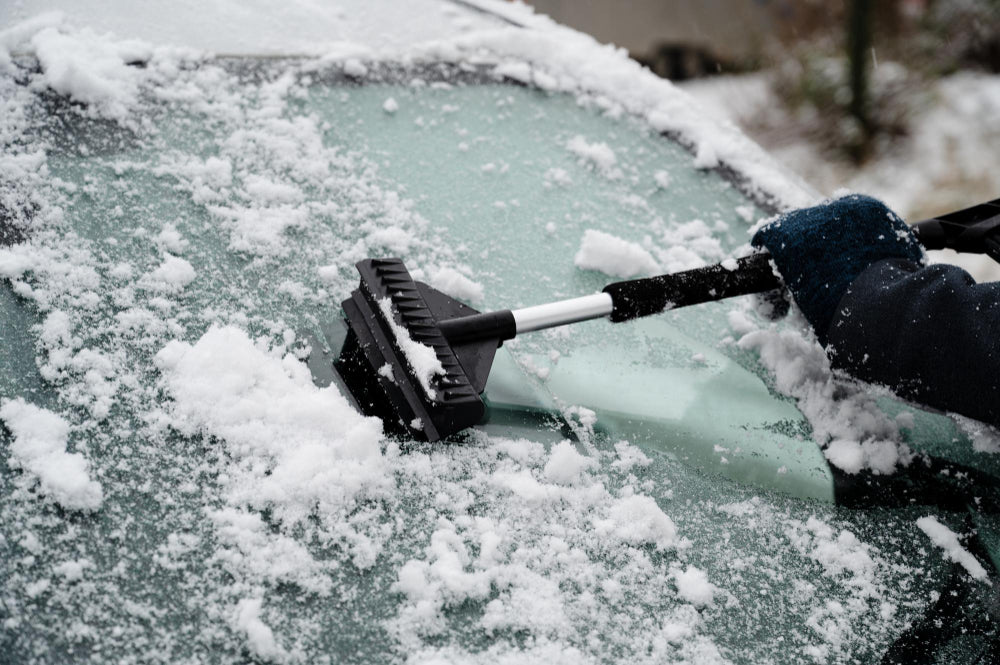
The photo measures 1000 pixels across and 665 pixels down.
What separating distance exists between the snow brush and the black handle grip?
2 cm

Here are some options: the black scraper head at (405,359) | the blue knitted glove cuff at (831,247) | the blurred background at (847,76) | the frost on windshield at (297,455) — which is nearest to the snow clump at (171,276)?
the frost on windshield at (297,455)

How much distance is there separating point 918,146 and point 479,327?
4999mm

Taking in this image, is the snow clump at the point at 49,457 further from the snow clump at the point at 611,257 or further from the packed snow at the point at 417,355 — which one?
the snow clump at the point at 611,257

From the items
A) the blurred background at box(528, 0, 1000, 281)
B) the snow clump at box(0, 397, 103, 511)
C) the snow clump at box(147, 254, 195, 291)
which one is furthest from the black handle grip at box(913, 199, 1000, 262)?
the blurred background at box(528, 0, 1000, 281)

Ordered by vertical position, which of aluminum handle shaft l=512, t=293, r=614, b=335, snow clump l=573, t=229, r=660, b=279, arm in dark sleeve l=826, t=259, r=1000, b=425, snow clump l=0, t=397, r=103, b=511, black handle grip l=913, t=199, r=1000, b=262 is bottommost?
snow clump l=0, t=397, r=103, b=511

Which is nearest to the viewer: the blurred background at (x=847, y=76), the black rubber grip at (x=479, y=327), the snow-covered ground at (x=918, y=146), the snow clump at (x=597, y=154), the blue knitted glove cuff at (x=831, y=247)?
the black rubber grip at (x=479, y=327)

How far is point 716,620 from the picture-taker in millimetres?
1023

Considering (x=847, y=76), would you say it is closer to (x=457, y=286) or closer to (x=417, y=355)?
(x=457, y=286)

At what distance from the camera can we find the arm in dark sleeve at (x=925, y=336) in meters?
1.20

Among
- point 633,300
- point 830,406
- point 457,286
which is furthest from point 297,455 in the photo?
point 830,406

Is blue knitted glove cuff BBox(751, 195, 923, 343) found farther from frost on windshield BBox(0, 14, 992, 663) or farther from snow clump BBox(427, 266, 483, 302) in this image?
snow clump BBox(427, 266, 483, 302)

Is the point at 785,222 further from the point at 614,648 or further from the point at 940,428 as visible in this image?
the point at 614,648

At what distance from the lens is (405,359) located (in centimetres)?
121

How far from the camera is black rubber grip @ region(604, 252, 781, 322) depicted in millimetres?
1334
